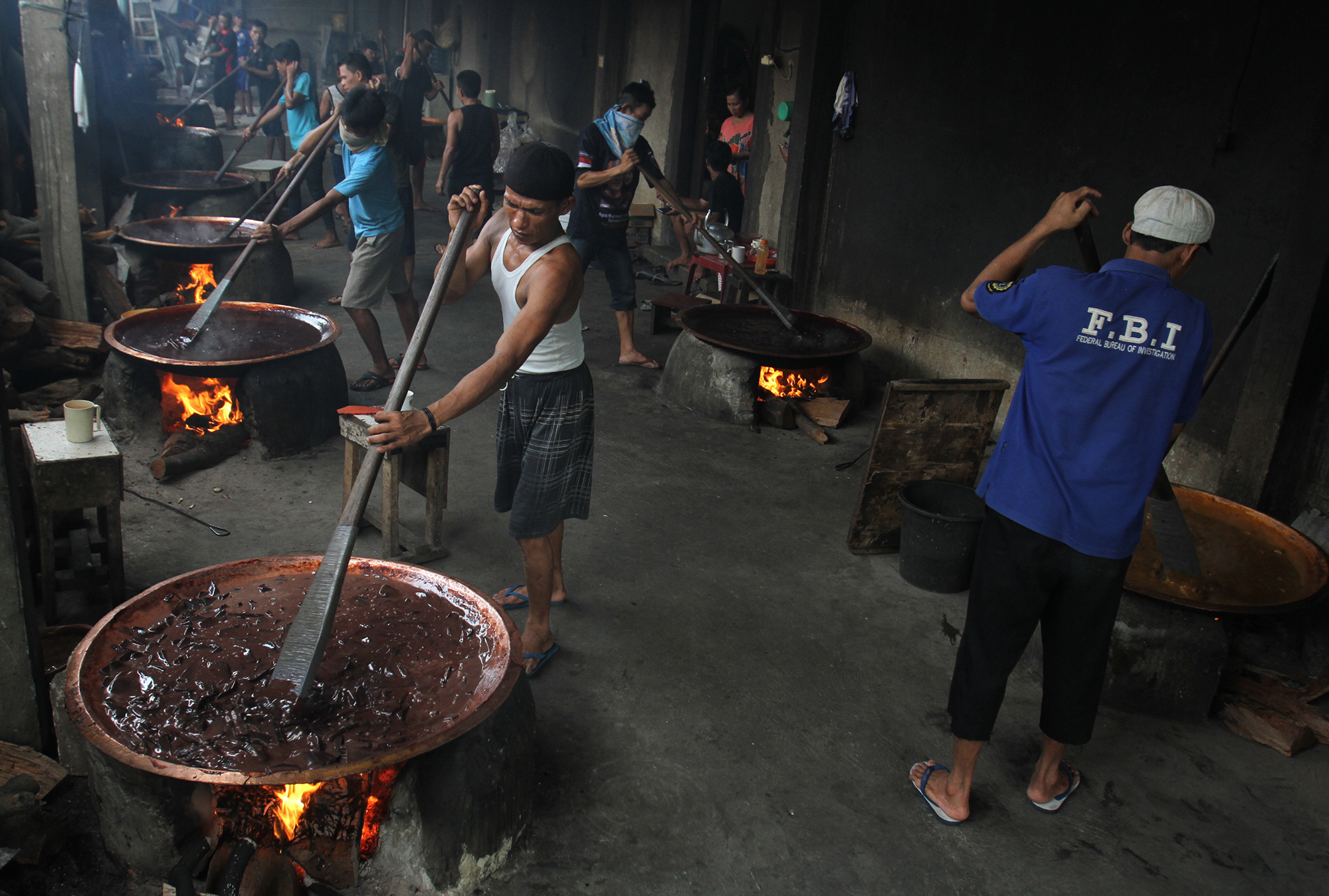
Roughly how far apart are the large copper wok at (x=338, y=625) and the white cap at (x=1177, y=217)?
7.79 feet

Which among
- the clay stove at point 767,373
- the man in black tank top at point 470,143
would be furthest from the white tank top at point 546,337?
the man in black tank top at point 470,143

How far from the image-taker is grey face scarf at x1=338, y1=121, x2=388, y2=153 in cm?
615

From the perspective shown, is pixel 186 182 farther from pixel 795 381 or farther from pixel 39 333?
pixel 795 381

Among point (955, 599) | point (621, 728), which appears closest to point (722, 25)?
point (955, 599)

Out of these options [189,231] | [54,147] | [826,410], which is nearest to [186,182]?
[189,231]

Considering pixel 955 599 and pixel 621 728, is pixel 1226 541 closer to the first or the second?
pixel 955 599

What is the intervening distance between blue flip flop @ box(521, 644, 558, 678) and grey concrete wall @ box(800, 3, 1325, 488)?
3664mm

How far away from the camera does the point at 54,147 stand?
22.8 ft

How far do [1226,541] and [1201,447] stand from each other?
109cm

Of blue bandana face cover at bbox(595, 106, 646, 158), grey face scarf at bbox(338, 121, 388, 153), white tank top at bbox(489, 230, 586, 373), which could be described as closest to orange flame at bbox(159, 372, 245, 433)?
grey face scarf at bbox(338, 121, 388, 153)

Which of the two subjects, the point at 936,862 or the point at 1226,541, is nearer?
the point at 936,862

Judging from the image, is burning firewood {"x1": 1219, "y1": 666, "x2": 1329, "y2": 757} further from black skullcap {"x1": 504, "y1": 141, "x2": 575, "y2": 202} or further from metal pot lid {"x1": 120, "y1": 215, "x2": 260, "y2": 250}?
metal pot lid {"x1": 120, "y1": 215, "x2": 260, "y2": 250}

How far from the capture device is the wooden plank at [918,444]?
4984 mm

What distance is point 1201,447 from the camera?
5.23m
